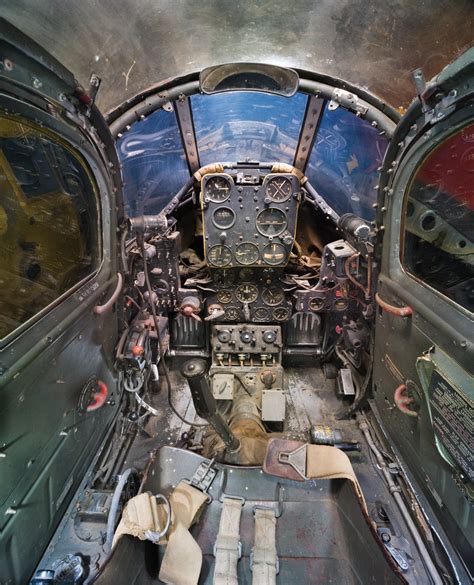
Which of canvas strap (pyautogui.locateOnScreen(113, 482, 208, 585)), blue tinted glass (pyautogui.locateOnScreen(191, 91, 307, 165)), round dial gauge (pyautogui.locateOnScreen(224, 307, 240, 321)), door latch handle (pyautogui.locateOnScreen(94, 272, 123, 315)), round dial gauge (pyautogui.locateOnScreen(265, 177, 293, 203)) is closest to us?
canvas strap (pyautogui.locateOnScreen(113, 482, 208, 585))

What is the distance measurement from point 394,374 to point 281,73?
245cm

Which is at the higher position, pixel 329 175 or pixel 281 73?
pixel 281 73

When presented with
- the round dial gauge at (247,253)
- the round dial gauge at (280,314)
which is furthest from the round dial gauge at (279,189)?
the round dial gauge at (280,314)

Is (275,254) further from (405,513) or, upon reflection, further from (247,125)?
(405,513)

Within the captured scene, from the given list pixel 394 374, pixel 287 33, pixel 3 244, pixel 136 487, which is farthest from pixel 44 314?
pixel 287 33

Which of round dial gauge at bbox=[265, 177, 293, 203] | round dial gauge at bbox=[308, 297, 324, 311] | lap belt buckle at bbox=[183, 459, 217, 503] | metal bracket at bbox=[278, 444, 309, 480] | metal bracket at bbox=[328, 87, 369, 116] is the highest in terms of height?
metal bracket at bbox=[328, 87, 369, 116]

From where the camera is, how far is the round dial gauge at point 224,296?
381 cm

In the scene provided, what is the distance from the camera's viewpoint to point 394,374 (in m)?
2.12

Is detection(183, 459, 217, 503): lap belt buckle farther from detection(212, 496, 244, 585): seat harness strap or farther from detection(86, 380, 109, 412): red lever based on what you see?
detection(86, 380, 109, 412): red lever

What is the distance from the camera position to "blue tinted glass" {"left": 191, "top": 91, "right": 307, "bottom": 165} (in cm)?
317

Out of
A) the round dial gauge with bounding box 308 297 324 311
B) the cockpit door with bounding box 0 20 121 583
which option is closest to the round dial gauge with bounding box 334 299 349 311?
the round dial gauge with bounding box 308 297 324 311

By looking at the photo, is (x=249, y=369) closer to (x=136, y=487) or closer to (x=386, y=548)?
(x=136, y=487)

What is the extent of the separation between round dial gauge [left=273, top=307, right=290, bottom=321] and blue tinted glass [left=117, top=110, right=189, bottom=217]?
1871 mm

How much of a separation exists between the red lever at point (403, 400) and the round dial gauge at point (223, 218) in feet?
7.18
